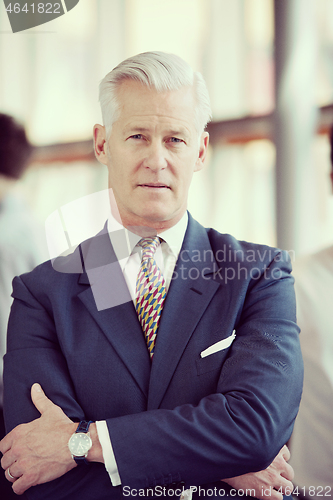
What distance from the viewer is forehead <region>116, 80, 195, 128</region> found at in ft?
4.65

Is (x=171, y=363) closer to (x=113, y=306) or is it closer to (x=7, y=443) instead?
(x=113, y=306)

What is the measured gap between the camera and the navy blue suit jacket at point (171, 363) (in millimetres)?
1146

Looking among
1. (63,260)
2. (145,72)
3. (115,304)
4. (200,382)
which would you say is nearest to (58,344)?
(115,304)

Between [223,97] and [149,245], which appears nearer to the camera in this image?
[149,245]

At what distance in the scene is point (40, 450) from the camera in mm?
1202

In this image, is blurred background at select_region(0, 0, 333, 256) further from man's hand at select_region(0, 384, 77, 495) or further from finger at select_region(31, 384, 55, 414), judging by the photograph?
man's hand at select_region(0, 384, 77, 495)

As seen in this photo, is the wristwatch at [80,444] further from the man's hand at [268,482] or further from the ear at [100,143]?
the ear at [100,143]

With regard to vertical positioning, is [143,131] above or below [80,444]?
above

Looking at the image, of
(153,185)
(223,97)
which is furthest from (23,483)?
(223,97)

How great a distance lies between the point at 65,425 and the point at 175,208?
29.2 inches

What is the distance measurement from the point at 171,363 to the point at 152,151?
0.67 meters

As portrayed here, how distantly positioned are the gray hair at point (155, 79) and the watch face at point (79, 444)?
0.96 meters

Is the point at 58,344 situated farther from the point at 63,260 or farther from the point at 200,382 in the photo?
the point at 200,382

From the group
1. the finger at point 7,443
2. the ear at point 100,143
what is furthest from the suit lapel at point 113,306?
the finger at point 7,443
